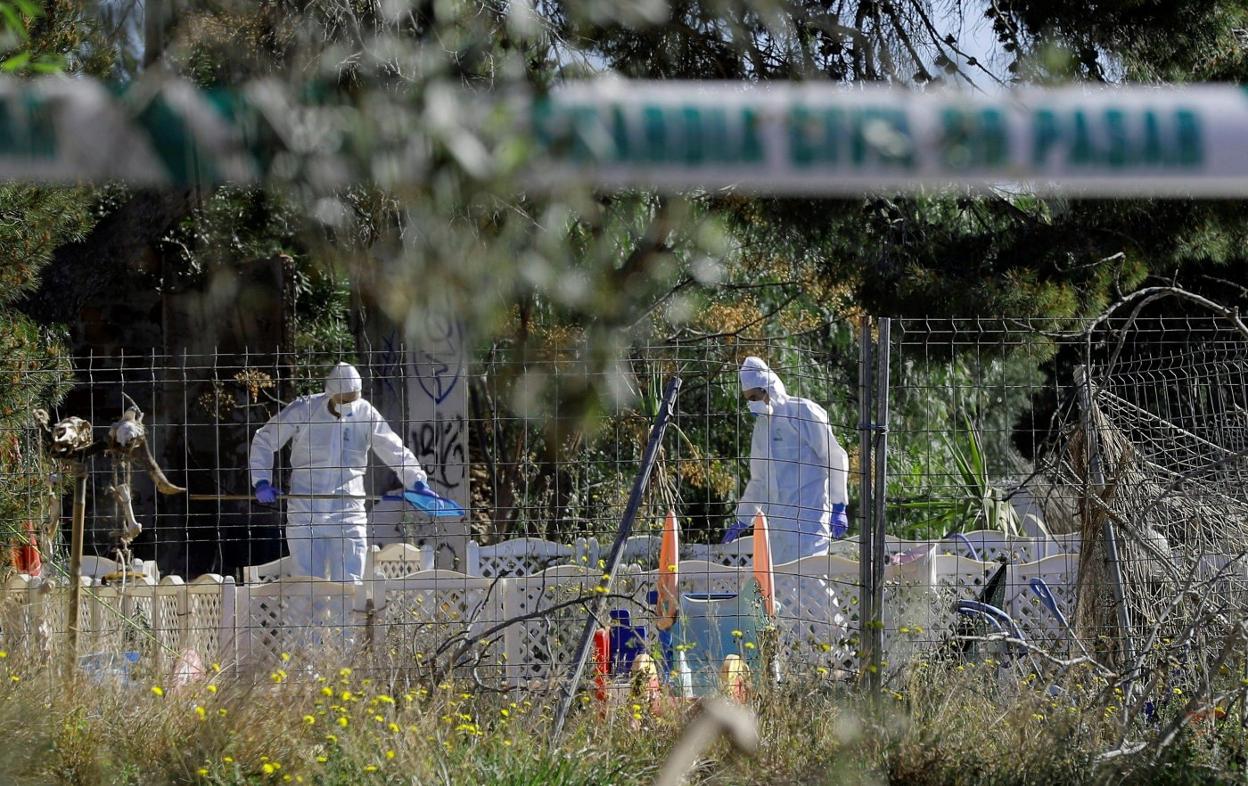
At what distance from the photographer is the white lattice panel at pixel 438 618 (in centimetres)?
539

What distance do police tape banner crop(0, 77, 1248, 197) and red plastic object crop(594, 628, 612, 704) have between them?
12.0 ft

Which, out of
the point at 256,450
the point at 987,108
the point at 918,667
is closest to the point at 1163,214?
the point at 918,667

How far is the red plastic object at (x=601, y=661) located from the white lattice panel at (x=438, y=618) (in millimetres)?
382

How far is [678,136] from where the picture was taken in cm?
167

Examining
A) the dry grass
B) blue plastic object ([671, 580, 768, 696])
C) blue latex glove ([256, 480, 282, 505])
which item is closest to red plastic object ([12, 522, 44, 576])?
blue latex glove ([256, 480, 282, 505])

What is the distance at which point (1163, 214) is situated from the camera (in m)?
8.84

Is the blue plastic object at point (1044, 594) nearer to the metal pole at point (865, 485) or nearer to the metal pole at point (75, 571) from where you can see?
the metal pole at point (865, 485)

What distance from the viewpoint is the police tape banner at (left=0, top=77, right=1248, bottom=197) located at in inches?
61.3

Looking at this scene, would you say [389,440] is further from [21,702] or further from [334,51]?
[334,51]

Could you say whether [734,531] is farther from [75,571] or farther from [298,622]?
[75,571]

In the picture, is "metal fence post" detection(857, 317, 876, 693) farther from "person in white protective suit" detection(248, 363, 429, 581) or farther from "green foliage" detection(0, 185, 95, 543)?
"green foliage" detection(0, 185, 95, 543)

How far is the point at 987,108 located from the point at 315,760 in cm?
323

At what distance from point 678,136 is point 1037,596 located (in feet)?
17.5

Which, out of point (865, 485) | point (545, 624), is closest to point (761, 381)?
point (865, 485)
